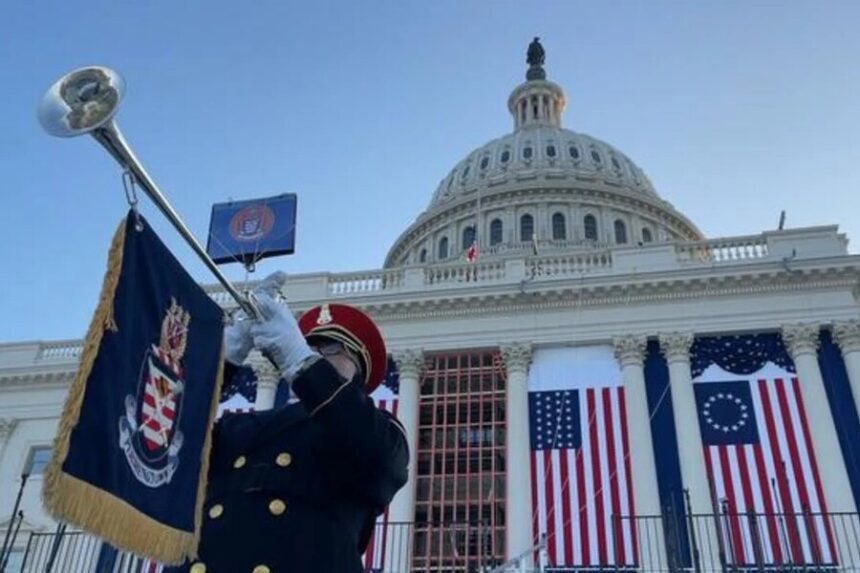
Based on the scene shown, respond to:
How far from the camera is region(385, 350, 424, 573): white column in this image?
1877cm

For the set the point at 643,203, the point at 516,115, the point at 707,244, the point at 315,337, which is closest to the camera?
the point at 315,337

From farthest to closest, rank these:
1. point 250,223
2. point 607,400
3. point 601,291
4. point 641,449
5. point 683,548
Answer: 1. point 601,291
2. point 607,400
3. point 641,449
4. point 683,548
5. point 250,223

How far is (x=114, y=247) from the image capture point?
321 cm

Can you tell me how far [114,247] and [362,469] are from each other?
1.36 m

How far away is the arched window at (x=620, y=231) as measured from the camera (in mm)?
46625

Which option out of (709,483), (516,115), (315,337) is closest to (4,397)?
(709,483)

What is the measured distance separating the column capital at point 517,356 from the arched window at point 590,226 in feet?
83.4

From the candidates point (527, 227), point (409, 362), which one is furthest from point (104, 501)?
point (527, 227)

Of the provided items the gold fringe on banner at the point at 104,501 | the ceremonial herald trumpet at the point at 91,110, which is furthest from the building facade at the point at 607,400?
the ceremonial herald trumpet at the point at 91,110

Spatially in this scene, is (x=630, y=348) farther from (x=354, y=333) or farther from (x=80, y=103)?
(x=80, y=103)

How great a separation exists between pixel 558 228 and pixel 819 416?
94.9ft

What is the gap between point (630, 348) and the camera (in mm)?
21266

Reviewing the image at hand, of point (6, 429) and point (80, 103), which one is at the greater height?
point (6, 429)

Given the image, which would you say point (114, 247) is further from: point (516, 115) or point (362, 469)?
point (516, 115)
